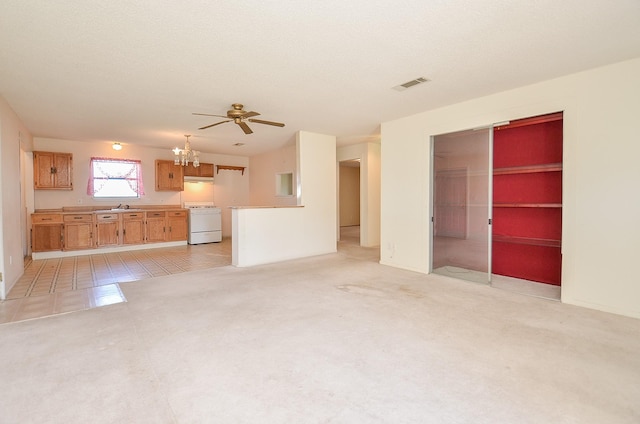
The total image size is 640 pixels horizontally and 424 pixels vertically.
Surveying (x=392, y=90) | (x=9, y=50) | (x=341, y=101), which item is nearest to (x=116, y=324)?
(x=9, y=50)

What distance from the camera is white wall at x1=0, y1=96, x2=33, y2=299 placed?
3818mm

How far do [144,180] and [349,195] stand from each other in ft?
24.8

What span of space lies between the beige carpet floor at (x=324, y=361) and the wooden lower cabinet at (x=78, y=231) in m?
3.94

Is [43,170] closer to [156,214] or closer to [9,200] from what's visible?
[156,214]

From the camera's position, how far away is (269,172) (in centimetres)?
890

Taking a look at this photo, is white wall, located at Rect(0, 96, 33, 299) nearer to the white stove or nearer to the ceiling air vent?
the white stove

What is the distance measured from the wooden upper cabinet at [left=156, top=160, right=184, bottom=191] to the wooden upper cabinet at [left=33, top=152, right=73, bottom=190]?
5.79 feet

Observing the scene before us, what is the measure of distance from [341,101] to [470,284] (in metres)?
3.06

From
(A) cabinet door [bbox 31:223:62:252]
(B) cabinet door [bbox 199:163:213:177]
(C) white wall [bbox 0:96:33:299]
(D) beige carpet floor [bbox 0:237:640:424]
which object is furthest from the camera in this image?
(B) cabinet door [bbox 199:163:213:177]

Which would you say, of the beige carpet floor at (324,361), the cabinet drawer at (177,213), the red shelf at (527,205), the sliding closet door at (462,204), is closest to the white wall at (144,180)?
the cabinet drawer at (177,213)

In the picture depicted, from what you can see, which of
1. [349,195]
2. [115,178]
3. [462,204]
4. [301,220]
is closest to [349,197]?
[349,195]

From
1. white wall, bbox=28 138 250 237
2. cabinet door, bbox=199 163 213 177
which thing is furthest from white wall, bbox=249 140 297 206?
cabinet door, bbox=199 163 213 177

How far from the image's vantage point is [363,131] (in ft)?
20.4

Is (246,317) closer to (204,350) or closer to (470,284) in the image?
(204,350)
